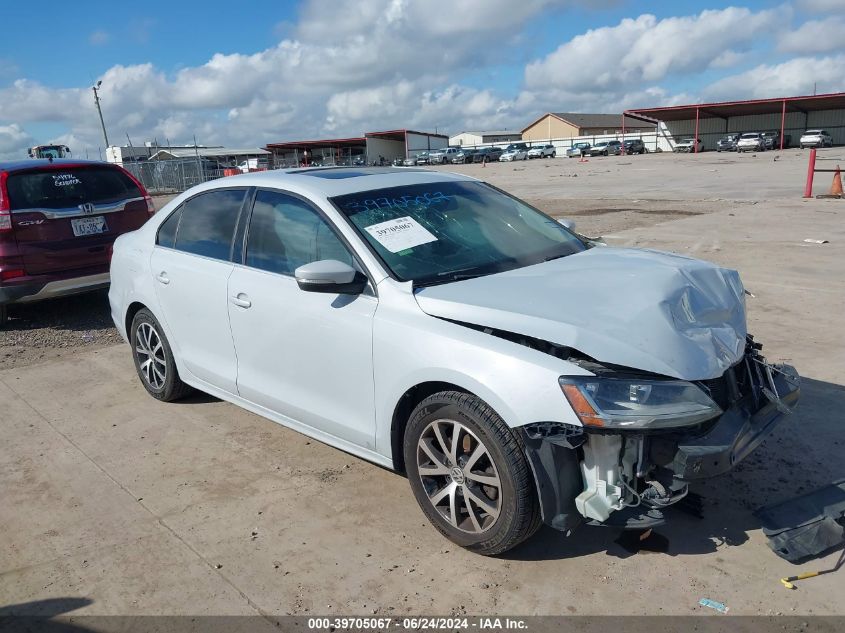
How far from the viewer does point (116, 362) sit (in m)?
6.26

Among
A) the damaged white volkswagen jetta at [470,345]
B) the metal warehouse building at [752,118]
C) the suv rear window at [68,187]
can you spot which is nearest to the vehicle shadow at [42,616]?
the damaged white volkswagen jetta at [470,345]

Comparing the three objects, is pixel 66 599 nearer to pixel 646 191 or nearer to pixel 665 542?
pixel 665 542

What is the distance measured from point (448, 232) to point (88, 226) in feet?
16.6

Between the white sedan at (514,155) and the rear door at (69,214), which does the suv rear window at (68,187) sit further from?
the white sedan at (514,155)

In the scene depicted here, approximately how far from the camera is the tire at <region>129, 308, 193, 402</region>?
4926 mm

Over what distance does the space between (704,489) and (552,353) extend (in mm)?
1418

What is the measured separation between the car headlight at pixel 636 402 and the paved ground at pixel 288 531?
2.54ft

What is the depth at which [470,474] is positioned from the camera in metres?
3.02

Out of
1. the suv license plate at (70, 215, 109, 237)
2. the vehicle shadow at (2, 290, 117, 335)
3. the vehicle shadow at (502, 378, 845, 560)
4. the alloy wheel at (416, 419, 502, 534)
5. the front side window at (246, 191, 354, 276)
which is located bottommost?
the vehicle shadow at (502, 378, 845, 560)

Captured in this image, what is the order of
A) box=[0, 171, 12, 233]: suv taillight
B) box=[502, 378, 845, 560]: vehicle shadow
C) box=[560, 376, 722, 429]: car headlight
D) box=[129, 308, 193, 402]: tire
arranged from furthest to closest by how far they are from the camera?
box=[0, 171, 12, 233]: suv taillight → box=[129, 308, 193, 402]: tire → box=[502, 378, 845, 560]: vehicle shadow → box=[560, 376, 722, 429]: car headlight

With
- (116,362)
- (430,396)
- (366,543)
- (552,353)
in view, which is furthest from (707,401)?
(116,362)

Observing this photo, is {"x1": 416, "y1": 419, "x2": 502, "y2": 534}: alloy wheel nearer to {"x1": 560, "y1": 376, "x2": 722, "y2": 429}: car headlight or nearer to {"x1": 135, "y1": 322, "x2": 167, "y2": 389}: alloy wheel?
{"x1": 560, "y1": 376, "x2": 722, "y2": 429}: car headlight

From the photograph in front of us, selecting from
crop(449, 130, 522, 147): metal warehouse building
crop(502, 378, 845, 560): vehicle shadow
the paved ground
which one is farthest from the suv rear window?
crop(449, 130, 522, 147): metal warehouse building

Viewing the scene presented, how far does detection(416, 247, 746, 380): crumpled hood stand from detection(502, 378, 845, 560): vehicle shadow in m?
0.86
